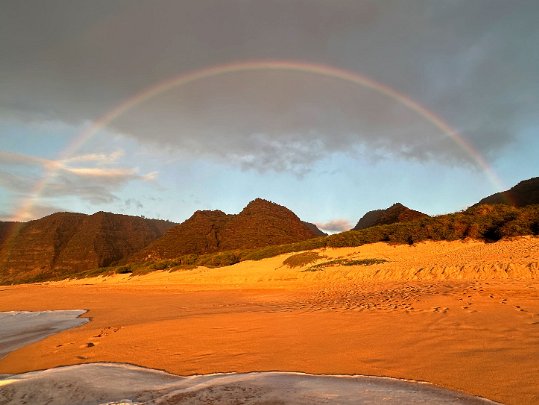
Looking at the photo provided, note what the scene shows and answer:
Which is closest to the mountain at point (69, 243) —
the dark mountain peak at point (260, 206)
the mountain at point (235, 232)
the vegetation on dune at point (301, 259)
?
the mountain at point (235, 232)

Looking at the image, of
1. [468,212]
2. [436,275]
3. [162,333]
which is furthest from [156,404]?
[468,212]

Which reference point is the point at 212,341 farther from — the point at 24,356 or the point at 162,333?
the point at 24,356

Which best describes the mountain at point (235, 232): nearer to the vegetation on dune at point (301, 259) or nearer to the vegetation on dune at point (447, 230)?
the vegetation on dune at point (447, 230)

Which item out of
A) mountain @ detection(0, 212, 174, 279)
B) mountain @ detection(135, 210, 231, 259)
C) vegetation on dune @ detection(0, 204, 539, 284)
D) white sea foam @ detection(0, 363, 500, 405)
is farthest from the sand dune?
mountain @ detection(0, 212, 174, 279)

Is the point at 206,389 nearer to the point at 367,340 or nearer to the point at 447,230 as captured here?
the point at 367,340

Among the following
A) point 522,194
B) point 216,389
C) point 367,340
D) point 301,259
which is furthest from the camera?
point 522,194

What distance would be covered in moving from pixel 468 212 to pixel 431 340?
23.0m

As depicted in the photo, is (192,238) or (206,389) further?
(192,238)

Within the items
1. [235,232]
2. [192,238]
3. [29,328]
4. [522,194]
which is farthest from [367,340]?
[192,238]

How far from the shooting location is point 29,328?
12000 mm

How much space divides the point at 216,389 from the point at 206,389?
0.14 meters

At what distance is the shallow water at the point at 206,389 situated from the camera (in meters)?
4.38

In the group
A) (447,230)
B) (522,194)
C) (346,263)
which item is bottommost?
(346,263)

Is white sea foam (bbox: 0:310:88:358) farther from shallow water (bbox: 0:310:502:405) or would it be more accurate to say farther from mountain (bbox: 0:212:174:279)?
mountain (bbox: 0:212:174:279)
